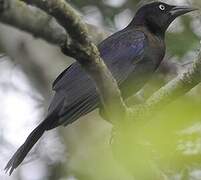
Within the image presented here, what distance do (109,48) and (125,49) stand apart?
14cm

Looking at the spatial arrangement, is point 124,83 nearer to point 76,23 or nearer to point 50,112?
point 50,112

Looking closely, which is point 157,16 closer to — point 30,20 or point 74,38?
point 74,38

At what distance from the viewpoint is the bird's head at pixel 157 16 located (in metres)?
5.39

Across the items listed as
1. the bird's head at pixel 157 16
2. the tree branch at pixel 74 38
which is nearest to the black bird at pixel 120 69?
the bird's head at pixel 157 16

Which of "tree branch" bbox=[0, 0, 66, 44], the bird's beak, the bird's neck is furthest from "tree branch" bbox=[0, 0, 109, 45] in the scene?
the bird's neck

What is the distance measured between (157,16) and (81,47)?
2.91m

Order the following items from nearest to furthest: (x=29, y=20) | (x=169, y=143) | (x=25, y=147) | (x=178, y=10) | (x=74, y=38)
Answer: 1. (x=29, y=20)
2. (x=169, y=143)
3. (x=74, y=38)
4. (x=25, y=147)
5. (x=178, y=10)

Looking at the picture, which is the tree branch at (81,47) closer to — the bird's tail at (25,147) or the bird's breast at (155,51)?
the bird's tail at (25,147)

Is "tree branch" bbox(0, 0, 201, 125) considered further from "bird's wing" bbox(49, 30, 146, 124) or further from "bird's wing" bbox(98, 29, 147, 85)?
"bird's wing" bbox(98, 29, 147, 85)

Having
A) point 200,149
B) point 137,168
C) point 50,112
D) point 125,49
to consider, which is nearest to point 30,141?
point 50,112

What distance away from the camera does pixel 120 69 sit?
4.83 metres

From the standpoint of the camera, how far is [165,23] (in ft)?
17.7

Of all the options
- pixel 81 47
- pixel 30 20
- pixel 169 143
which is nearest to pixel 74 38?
pixel 81 47

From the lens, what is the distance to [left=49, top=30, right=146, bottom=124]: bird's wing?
4.26m
